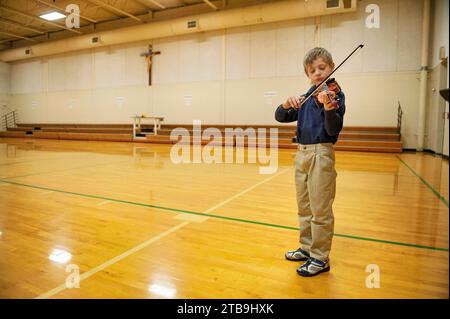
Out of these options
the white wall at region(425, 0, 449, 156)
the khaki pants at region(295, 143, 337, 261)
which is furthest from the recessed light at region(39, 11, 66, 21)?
the khaki pants at region(295, 143, 337, 261)

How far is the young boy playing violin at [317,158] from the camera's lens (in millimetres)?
1536

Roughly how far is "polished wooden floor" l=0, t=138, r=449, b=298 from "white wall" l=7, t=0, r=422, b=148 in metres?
5.94

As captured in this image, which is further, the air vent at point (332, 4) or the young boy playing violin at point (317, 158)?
the air vent at point (332, 4)

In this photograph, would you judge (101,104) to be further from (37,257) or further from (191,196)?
(37,257)

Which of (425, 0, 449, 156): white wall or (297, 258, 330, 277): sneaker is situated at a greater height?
(425, 0, 449, 156): white wall

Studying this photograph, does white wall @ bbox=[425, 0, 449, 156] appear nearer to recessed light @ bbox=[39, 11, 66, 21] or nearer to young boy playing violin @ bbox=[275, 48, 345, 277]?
young boy playing violin @ bbox=[275, 48, 345, 277]

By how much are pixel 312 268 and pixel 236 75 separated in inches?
401

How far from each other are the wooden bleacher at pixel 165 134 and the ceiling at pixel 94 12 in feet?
12.9

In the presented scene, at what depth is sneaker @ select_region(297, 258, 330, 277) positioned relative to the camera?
5.26 ft

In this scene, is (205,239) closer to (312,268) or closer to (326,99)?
(312,268)

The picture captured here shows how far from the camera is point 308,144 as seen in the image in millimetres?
1612


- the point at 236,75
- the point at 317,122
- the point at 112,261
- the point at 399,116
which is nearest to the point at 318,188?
the point at 317,122

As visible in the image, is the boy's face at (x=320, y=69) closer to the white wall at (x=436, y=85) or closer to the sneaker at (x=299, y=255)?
the sneaker at (x=299, y=255)

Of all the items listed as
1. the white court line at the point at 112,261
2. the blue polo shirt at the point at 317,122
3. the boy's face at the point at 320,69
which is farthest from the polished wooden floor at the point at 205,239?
the boy's face at the point at 320,69
